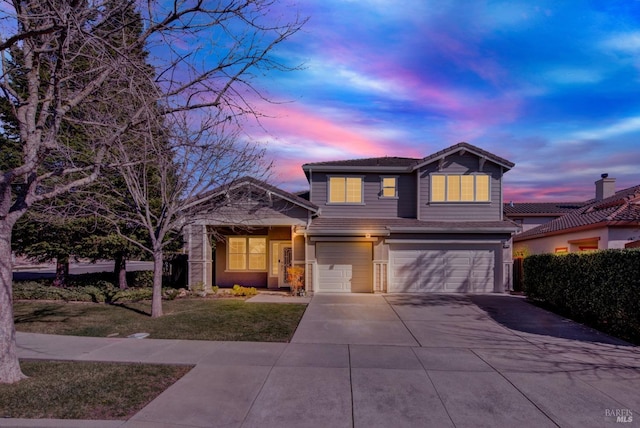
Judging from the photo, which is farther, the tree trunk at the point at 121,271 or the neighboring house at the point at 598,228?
the tree trunk at the point at 121,271

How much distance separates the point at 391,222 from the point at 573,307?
25.1 feet

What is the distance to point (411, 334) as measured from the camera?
358 inches

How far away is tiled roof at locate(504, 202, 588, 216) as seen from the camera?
3175 centimetres

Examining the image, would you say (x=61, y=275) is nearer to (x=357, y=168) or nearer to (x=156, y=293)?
(x=156, y=293)

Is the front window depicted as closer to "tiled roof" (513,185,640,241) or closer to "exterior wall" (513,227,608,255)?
"exterior wall" (513,227,608,255)

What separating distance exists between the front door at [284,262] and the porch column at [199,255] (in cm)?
355

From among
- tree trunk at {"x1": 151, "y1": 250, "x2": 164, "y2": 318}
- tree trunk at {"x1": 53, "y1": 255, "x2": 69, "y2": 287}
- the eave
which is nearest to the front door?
tree trunk at {"x1": 151, "y1": 250, "x2": 164, "y2": 318}

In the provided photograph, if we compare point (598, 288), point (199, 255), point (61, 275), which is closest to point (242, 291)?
point (199, 255)

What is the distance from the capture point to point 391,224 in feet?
54.9

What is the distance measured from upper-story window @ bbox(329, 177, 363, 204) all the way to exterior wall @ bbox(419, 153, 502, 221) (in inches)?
114

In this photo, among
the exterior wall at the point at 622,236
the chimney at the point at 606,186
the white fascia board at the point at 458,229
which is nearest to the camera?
the exterior wall at the point at 622,236

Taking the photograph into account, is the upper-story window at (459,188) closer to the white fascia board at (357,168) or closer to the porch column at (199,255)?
the white fascia board at (357,168)

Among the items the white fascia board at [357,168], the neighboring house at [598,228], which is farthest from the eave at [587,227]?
the white fascia board at [357,168]

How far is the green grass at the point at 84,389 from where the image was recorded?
4.67 metres
